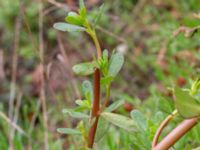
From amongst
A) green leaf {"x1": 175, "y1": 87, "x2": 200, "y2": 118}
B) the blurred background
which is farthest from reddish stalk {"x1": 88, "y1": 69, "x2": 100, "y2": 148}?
the blurred background

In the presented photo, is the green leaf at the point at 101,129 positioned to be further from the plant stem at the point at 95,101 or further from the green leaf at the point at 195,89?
the green leaf at the point at 195,89

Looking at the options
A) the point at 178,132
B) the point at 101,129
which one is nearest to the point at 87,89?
the point at 101,129

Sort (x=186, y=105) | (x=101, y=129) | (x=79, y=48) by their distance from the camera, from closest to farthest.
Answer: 1. (x=186, y=105)
2. (x=101, y=129)
3. (x=79, y=48)

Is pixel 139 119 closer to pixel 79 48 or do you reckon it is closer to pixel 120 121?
pixel 120 121

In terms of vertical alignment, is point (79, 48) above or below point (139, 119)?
below

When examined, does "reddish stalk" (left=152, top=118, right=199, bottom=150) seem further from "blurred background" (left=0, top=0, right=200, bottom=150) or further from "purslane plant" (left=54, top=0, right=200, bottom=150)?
"blurred background" (left=0, top=0, right=200, bottom=150)

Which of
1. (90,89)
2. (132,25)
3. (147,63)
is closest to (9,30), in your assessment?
(132,25)
